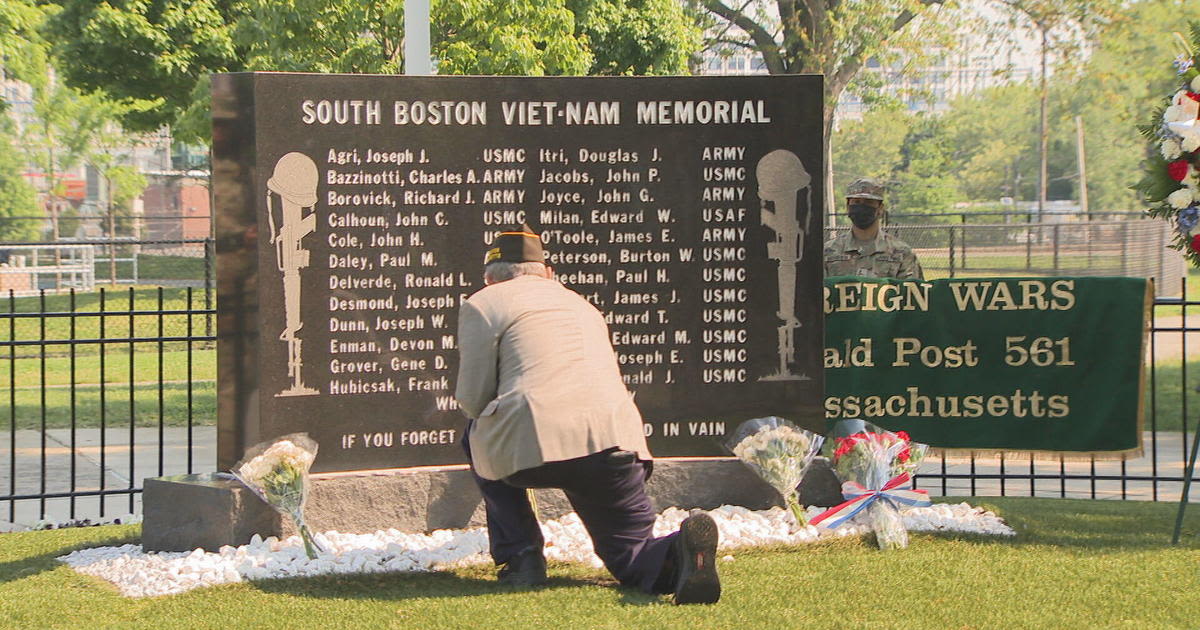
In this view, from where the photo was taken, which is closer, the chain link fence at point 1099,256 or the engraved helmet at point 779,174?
the engraved helmet at point 779,174

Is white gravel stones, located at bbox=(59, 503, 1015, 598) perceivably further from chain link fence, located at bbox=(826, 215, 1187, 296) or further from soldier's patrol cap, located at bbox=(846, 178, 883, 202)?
chain link fence, located at bbox=(826, 215, 1187, 296)

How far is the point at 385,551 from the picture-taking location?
6566 mm

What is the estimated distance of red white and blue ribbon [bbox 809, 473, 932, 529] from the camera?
6914 mm

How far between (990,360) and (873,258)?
44.3 inches

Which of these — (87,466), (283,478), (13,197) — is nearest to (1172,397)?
(87,466)

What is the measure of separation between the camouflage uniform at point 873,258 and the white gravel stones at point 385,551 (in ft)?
5.79

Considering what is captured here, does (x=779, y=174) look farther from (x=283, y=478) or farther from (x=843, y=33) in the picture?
(x=843, y=33)

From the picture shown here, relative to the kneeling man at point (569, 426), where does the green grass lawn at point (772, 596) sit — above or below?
below

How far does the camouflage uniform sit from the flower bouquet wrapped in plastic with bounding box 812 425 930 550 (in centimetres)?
174

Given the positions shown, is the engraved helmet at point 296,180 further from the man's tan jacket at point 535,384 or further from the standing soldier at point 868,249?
the standing soldier at point 868,249

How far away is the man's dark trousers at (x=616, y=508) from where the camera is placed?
5684mm

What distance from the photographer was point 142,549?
681 centimetres

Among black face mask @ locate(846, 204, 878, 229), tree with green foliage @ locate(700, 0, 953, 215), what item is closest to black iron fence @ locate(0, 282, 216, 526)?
black face mask @ locate(846, 204, 878, 229)

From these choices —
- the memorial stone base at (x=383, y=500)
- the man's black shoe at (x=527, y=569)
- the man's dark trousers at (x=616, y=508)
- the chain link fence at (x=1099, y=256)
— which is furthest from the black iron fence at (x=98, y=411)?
the chain link fence at (x=1099, y=256)
